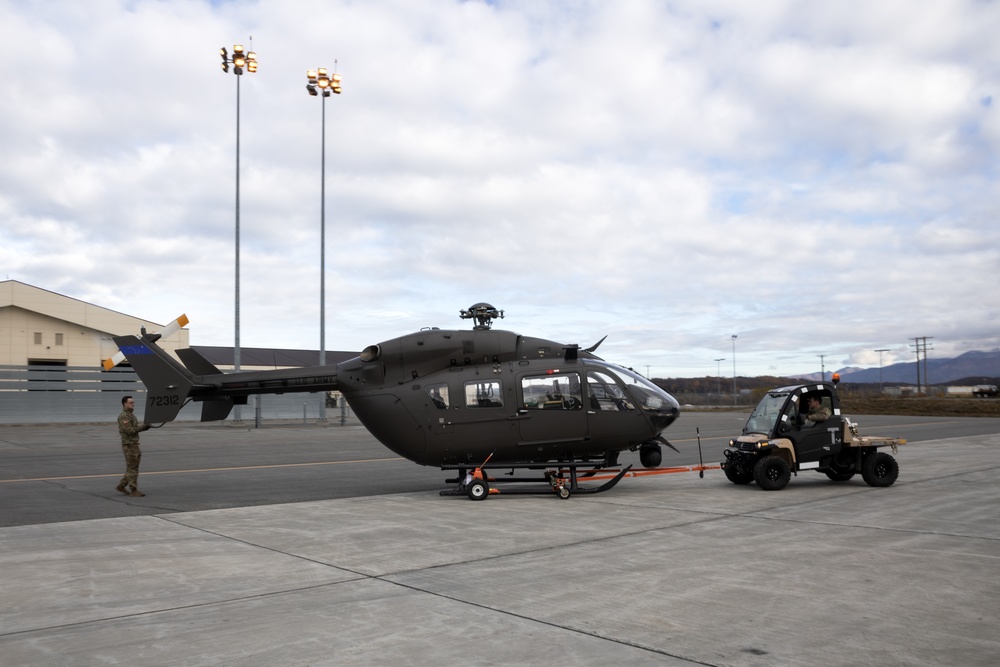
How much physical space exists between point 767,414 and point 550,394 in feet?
15.1

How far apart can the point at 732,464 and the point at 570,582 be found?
9032mm

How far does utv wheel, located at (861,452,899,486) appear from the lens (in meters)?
15.0

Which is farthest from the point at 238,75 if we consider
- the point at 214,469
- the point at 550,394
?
the point at 550,394

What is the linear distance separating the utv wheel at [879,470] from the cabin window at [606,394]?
5005mm

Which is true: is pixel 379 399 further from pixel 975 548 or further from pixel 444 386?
pixel 975 548

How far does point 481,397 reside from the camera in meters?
14.2

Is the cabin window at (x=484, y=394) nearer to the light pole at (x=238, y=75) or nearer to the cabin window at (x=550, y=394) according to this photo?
the cabin window at (x=550, y=394)

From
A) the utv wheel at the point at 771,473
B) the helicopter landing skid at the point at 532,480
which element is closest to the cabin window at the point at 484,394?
the helicopter landing skid at the point at 532,480

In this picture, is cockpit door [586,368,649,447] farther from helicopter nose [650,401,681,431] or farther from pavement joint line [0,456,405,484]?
pavement joint line [0,456,405,484]

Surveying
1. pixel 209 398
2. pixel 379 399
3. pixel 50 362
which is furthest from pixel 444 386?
pixel 50 362

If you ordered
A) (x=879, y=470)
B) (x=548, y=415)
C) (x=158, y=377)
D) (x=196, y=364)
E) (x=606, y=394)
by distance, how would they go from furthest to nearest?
(x=196, y=364), (x=879, y=470), (x=158, y=377), (x=606, y=394), (x=548, y=415)

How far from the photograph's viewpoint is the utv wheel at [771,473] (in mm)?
14398

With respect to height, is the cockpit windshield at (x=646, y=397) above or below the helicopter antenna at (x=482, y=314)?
below

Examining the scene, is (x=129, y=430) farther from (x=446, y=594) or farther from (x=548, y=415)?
(x=446, y=594)
